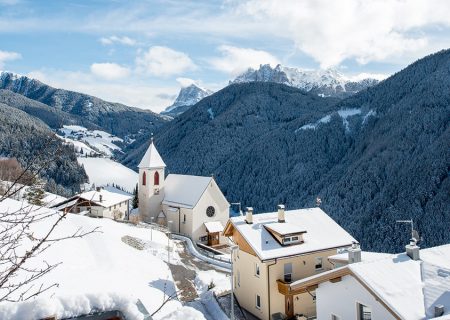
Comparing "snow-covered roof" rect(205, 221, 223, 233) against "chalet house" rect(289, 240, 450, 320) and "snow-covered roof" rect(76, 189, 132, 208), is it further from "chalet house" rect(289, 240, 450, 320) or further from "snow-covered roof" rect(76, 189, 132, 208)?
"chalet house" rect(289, 240, 450, 320)

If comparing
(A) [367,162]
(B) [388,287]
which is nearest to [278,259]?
(B) [388,287]

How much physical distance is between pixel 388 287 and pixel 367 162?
11928 centimetres

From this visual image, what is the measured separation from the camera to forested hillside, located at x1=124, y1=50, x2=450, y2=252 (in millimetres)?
98375

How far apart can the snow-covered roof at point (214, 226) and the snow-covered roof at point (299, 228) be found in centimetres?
1793

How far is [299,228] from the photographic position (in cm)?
2647

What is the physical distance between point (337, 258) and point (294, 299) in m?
5.47

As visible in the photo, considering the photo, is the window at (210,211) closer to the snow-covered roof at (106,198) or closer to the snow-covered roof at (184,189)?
the snow-covered roof at (184,189)

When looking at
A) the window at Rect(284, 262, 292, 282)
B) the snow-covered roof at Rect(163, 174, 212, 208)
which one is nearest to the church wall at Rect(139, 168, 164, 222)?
the snow-covered roof at Rect(163, 174, 212, 208)

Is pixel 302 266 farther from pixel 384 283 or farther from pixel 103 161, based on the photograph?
pixel 103 161

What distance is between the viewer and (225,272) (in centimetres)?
3462

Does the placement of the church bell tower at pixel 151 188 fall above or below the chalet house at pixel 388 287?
above

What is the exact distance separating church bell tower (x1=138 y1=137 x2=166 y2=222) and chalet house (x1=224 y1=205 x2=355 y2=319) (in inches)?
958

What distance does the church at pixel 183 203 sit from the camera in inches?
1861

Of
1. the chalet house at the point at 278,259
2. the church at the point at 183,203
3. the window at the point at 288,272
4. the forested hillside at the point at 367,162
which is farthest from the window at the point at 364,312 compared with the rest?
the forested hillside at the point at 367,162
